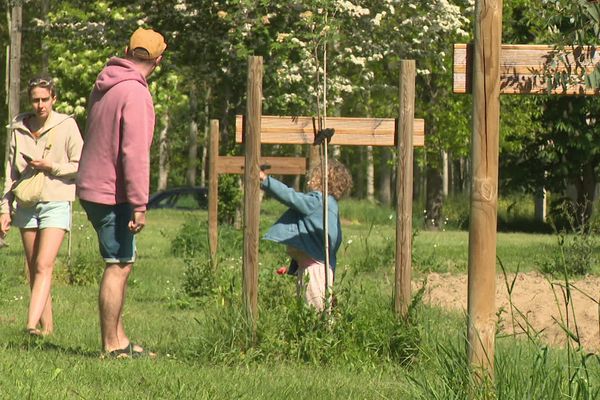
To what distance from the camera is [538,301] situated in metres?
15.2

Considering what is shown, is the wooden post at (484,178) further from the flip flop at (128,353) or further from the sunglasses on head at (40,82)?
the sunglasses on head at (40,82)

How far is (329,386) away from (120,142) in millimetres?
1942

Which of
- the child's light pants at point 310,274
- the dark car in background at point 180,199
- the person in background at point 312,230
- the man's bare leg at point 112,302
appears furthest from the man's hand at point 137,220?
the dark car in background at point 180,199

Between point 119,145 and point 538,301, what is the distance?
26.1ft

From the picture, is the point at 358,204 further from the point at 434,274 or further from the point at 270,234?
the point at 270,234

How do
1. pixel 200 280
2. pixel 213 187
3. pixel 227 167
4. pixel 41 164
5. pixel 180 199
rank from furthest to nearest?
pixel 180 199 → pixel 213 187 → pixel 227 167 → pixel 200 280 → pixel 41 164

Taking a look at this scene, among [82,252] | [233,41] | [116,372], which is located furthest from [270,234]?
[233,41]

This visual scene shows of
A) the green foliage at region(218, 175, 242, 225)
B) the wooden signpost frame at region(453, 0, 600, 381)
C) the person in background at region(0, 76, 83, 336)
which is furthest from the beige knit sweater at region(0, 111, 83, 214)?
the green foliage at region(218, 175, 242, 225)

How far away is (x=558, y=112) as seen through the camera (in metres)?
40.0

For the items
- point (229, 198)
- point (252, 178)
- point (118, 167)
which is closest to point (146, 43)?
point (118, 167)

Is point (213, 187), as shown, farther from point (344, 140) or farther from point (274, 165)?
point (344, 140)

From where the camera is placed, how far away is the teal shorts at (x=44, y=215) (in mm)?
9648

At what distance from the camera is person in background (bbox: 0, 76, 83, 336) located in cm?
964

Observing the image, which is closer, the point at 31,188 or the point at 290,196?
the point at 290,196
